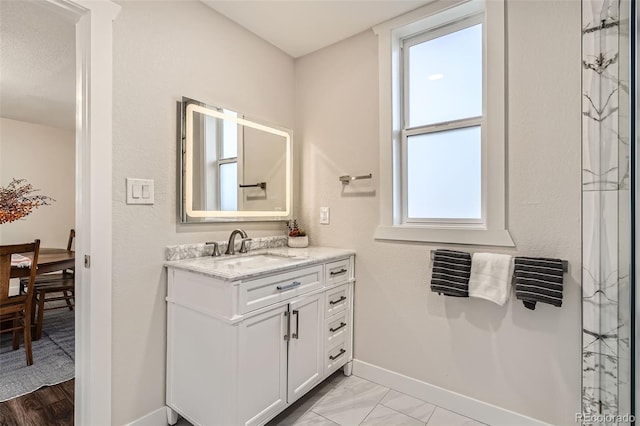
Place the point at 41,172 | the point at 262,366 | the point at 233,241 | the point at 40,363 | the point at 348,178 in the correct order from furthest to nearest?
1. the point at 41,172
2. the point at 40,363
3. the point at 348,178
4. the point at 233,241
5. the point at 262,366

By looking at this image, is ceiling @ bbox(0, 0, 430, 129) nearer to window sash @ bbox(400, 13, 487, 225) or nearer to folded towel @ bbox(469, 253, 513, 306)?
window sash @ bbox(400, 13, 487, 225)

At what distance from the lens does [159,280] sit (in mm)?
1667

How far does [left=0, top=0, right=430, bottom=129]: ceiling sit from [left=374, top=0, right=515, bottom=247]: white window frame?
13cm

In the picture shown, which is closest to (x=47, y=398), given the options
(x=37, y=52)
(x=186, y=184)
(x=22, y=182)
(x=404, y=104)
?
(x=186, y=184)

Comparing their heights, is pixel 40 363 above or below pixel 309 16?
below

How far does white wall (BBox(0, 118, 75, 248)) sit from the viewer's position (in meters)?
4.23

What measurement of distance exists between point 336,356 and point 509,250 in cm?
124

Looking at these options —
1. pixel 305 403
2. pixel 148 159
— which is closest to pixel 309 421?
pixel 305 403

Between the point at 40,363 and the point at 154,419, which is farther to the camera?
the point at 40,363

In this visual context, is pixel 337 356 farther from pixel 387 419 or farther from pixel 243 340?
pixel 243 340

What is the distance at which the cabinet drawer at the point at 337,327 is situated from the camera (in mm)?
1967

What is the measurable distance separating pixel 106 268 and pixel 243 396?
0.88 metres

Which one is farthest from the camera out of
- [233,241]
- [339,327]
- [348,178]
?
[348,178]

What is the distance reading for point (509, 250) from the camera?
1647 mm
